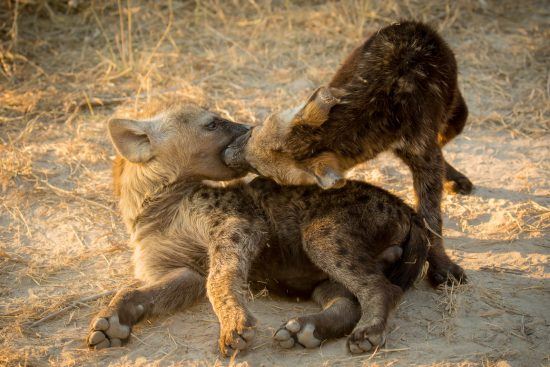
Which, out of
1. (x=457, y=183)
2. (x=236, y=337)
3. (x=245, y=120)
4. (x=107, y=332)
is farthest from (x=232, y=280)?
(x=245, y=120)

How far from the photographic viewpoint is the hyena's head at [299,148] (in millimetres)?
3359

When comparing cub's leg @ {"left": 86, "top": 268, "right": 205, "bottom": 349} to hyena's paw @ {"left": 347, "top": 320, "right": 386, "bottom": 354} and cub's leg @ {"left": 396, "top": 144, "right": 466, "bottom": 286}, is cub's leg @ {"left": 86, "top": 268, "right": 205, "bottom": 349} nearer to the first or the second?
hyena's paw @ {"left": 347, "top": 320, "right": 386, "bottom": 354}

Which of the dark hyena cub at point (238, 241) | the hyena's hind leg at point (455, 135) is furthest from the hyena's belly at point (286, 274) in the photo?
the hyena's hind leg at point (455, 135)

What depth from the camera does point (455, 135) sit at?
4438 millimetres

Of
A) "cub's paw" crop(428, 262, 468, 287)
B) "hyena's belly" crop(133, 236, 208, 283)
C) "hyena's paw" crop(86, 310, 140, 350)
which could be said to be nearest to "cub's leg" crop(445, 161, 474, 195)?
"cub's paw" crop(428, 262, 468, 287)

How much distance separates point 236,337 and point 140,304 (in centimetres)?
55

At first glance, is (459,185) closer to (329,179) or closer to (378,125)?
(378,125)

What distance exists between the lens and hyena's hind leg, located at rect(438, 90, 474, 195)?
432 centimetres

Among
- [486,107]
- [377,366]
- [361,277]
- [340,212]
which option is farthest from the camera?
[486,107]

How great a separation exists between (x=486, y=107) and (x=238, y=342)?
3310 mm

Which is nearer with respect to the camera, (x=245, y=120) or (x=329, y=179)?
(x=329, y=179)

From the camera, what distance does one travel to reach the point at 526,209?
4234 millimetres

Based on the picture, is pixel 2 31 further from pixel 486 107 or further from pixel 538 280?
pixel 538 280

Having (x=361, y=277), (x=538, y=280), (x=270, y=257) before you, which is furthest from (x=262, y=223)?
(x=538, y=280)
